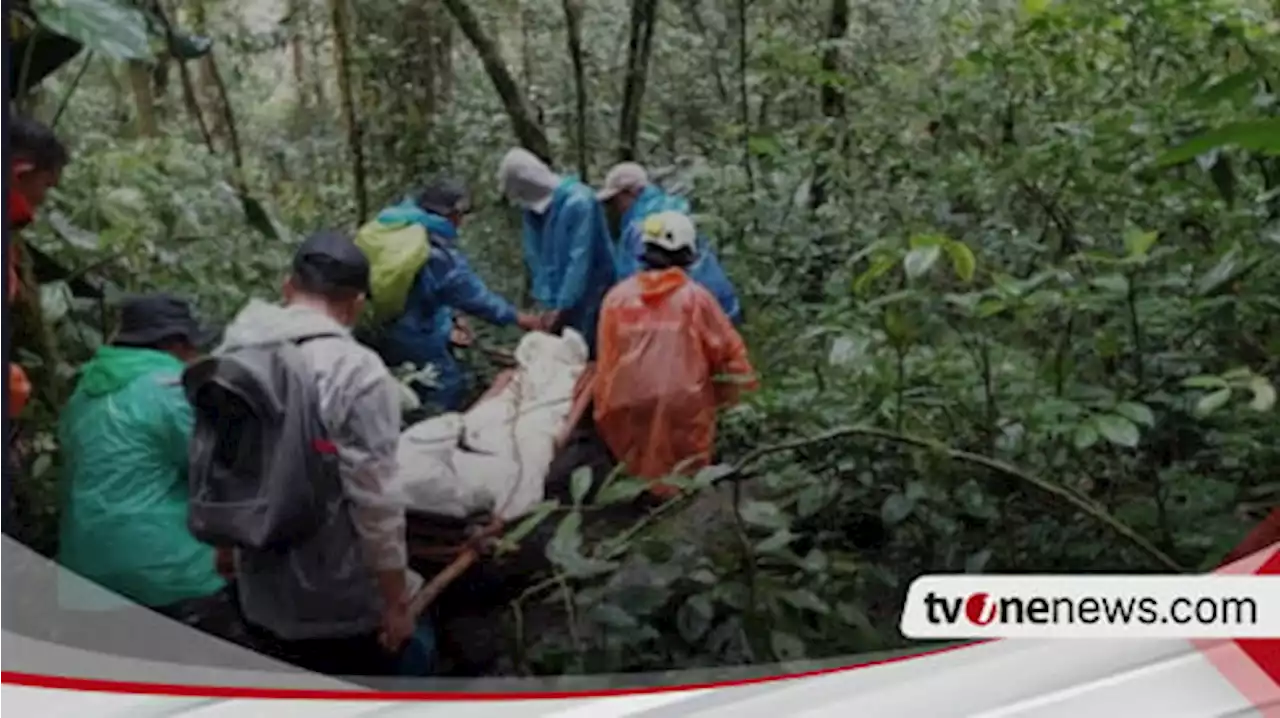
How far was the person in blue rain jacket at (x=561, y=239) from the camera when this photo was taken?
44.2 inches

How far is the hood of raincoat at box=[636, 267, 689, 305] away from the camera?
114 cm

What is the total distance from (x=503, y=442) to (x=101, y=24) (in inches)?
19.2

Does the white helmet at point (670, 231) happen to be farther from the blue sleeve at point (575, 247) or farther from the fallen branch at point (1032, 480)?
the fallen branch at point (1032, 480)

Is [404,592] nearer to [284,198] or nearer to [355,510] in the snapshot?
[355,510]

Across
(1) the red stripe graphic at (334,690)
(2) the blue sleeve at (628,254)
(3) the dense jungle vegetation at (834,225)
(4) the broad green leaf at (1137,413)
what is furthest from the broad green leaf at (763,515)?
(4) the broad green leaf at (1137,413)

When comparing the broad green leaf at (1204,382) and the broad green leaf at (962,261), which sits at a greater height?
the broad green leaf at (962,261)

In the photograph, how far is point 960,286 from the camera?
3.94 ft

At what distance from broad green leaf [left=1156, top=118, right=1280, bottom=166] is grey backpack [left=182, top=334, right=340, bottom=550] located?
84 centimetres

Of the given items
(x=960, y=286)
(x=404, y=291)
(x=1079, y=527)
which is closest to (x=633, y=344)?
(x=404, y=291)

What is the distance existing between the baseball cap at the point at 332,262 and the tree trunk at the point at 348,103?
0.03 m

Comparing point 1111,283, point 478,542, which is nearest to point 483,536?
point 478,542

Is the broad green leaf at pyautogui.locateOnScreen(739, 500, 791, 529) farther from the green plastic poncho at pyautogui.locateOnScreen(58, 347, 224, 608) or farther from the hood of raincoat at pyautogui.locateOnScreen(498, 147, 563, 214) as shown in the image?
the green plastic poncho at pyautogui.locateOnScreen(58, 347, 224, 608)

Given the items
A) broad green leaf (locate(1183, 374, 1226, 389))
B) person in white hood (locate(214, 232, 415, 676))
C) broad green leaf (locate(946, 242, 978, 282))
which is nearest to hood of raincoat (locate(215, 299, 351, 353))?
person in white hood (locate(214, 232, 415, 676))

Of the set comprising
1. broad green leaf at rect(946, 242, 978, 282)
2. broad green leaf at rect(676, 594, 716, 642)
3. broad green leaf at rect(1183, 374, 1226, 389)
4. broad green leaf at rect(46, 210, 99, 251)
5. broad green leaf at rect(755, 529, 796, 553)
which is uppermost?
broad green leaf at rect(46, 210, 99, 251)
